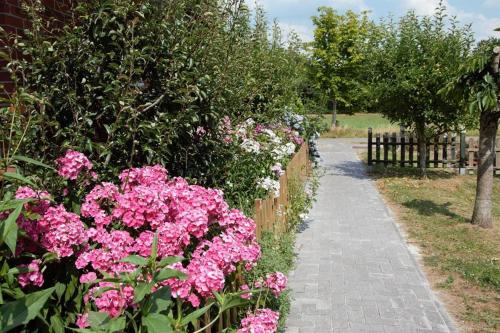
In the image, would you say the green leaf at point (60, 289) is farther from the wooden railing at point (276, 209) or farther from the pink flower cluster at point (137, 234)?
the wooden railing at point (276, 209)

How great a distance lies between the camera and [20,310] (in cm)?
175

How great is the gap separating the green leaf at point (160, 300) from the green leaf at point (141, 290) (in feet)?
0.38

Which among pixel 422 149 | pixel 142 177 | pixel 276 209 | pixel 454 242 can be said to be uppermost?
pixel 142 177

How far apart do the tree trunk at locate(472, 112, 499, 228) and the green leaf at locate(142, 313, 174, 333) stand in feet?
22.8

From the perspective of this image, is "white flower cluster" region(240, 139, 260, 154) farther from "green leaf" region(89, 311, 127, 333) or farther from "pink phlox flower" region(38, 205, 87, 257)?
"green leaf" region(89, 311, 127, 333)

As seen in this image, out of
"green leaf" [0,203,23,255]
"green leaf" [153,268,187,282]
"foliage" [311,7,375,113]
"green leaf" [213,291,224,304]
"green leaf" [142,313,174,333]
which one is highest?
"foliage" [311,7,375,113]

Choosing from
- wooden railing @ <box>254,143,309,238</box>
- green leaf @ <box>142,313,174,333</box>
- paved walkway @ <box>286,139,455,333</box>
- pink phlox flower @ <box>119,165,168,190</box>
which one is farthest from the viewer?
wooden railing @ <box>254,143,309,238</box>

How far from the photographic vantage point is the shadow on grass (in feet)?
28.1

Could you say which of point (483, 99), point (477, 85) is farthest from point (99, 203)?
point (477, 85)

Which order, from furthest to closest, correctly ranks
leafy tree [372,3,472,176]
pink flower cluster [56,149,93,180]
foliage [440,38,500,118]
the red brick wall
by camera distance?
leafy tree [372,3,472,176]
foliage [440,38,500,118]
the red brick wall
pink flower cluster [56,149,93,180]

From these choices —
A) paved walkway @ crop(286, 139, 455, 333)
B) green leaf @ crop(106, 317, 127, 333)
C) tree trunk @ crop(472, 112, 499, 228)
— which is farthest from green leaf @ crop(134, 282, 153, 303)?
tree trunk @ crop(472, 112, 499, 228)

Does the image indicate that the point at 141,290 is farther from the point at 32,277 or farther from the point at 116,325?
the point at 32,277

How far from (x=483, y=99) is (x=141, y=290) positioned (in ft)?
21.2

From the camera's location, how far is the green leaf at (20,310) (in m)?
1.70
